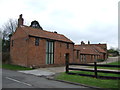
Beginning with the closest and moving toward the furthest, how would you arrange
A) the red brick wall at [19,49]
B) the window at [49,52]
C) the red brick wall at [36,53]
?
the red brick wall at [36,53] < the red brick wall at [19,49] < the window at [49,52]

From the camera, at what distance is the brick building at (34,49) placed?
24078 mm

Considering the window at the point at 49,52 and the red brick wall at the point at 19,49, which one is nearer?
the red brick wall at the point at 19,49

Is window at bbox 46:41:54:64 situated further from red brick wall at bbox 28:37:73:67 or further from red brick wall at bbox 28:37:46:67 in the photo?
red brick wall at bbox 28:37:46:67

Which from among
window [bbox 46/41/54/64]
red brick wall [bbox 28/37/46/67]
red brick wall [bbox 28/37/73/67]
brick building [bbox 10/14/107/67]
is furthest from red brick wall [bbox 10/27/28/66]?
window [bbox 46/41/54/64]

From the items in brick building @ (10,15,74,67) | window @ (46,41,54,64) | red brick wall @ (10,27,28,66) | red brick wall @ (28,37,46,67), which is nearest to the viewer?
red brick wall @ (28,37,46,67)

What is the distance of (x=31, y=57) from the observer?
78.5 feet

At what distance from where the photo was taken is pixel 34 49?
2477cm

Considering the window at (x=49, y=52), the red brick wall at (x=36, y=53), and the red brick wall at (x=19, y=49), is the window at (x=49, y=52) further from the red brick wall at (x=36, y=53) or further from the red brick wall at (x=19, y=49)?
the red brick wall at (x=19, y=49)

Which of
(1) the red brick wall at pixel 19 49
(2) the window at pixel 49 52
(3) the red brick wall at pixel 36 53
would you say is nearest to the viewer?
(3) the red brick wall at pixel 36 53

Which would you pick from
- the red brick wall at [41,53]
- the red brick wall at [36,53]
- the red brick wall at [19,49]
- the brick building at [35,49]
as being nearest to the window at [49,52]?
the brick building at [35,49]

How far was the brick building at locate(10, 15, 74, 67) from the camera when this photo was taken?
2408cm

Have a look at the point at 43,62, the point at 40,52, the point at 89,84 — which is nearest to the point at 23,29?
the point at 40,52

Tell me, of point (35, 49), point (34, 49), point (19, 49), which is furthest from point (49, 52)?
point (19, 49)

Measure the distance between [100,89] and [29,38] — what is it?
17055mm
